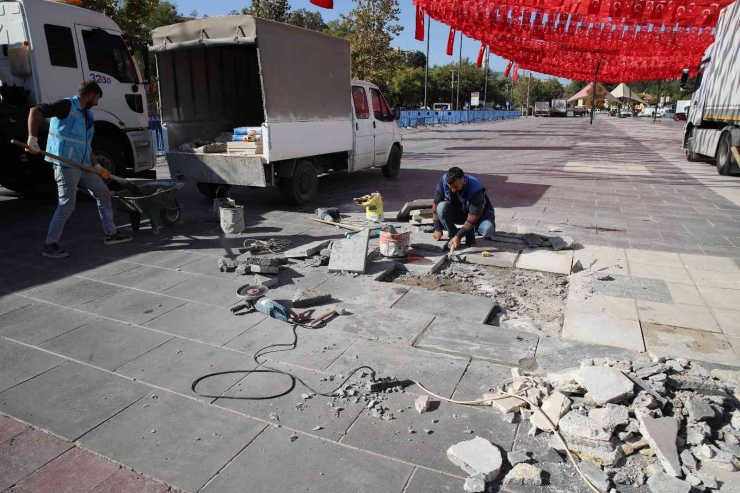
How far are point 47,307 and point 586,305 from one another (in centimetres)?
524

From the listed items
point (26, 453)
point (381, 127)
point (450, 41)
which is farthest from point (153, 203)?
point (450, 41)

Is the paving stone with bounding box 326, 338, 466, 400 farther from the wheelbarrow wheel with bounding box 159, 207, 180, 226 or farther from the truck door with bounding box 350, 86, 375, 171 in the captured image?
the truck door with bounding box 350, 86, 375, 171

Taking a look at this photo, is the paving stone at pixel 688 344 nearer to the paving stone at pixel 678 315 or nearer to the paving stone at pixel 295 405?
the paving stone at pixel 678 315

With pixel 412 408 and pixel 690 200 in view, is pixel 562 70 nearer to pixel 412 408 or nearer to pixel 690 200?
pixel 690 200

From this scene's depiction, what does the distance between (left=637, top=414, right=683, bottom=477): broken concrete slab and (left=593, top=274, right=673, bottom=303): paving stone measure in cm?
249

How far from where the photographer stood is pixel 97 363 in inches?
143

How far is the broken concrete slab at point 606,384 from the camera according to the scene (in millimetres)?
2953

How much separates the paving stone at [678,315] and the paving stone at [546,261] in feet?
3.83

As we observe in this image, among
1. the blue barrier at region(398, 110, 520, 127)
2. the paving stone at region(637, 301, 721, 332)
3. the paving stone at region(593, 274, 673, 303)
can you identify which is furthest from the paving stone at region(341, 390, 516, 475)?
the blue barrier at region(398, 110, 520, 127)

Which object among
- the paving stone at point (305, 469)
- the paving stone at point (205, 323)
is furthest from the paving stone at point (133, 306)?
the paving stone at point (305, 469)

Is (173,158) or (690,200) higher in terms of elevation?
(173,158)

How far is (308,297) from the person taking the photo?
15.3 ft

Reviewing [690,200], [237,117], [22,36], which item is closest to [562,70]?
[690,200]

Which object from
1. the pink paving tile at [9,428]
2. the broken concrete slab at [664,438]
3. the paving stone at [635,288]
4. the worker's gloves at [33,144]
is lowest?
the paving stone at [635,288]
